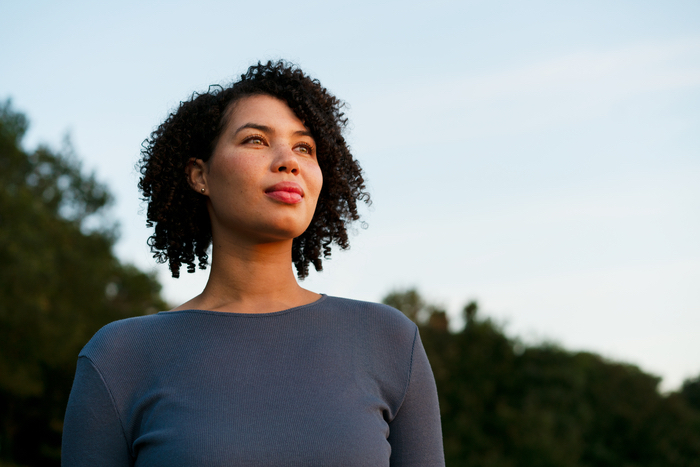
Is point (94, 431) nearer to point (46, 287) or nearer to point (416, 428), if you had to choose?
point (416, 428)

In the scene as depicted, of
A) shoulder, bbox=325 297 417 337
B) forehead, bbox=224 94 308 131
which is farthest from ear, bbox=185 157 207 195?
shoulder, bbox=325 297 417 337

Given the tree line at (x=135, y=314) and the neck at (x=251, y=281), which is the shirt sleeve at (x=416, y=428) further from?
the tree line at (x=135, y=314)

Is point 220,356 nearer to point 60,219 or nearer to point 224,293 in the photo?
point 224,293

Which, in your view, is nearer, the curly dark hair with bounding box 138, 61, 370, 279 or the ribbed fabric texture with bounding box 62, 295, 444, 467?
the ribbed fabric texture with bounding box 62, 295, 444, 467

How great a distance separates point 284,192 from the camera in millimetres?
2645

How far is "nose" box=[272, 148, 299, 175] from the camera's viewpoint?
104 inches

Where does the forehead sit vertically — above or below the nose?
above

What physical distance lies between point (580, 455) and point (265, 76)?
33.9m

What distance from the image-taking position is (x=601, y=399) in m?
36.0

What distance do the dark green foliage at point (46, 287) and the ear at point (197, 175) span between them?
2188 cm

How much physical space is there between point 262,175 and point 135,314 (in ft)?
99.0

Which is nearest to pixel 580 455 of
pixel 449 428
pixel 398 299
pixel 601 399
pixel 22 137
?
pixel 601 399

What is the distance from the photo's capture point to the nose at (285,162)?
265 centimetres

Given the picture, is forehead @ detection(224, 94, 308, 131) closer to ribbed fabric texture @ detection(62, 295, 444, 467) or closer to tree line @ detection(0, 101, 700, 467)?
ribbed fabric texture @ detection(62, 295, 444, 467)
